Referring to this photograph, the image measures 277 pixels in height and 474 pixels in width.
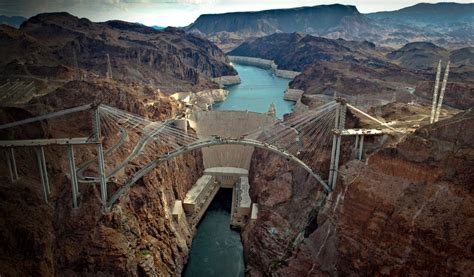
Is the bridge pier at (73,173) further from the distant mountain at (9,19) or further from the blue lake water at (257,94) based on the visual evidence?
the blue lake water at (257,94)

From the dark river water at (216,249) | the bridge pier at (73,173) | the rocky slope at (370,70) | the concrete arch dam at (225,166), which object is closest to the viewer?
the bridge pier at (73,173)

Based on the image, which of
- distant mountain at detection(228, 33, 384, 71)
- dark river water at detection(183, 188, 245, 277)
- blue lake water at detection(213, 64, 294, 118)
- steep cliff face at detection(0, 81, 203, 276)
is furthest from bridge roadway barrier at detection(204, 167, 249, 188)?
distant mountain at detection(228, 33, 384, 71)

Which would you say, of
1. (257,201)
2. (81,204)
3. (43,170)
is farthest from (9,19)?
(257,201)

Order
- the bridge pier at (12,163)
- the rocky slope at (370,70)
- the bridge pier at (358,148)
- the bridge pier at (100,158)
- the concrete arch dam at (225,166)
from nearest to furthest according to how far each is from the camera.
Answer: the bridge pier at (12,163) → the bridge pier at (100,158) → the bridge pier at (358,148) → the concrete arch dam at (225,166) → the rocky slope at (370,70)

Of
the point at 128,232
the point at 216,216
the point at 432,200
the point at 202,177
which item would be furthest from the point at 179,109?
the point at 432,200

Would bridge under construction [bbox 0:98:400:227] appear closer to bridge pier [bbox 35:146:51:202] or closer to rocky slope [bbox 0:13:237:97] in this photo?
bridge pier [bbox 35:146:51:202]

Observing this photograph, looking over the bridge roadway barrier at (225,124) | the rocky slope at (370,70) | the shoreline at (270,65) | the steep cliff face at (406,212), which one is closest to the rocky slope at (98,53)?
the bridge roadway barrier at (225,124)

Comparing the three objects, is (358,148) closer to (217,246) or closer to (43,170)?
(217,246)

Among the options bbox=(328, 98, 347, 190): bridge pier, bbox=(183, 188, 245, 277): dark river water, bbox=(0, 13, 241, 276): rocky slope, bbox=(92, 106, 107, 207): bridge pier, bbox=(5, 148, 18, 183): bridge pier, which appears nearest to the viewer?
bbox=(0, 13, 241, 276): rocky slope
